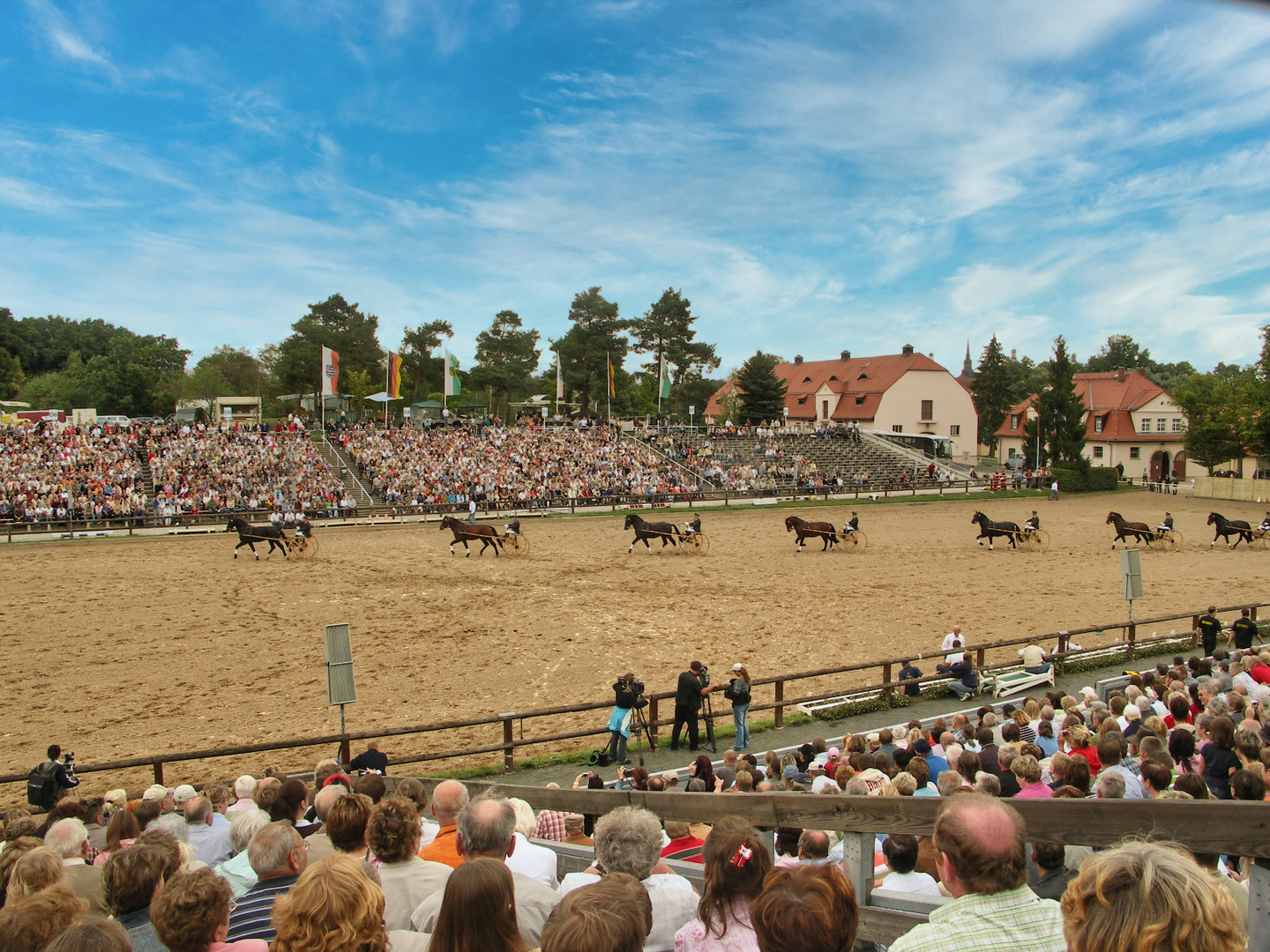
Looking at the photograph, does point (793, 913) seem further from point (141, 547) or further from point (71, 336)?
point (71, 336)

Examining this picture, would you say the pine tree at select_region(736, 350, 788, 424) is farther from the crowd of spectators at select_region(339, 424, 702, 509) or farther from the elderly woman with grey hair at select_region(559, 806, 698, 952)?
the elderly woman with grey hair at select_region(559, 806, 698, 952)

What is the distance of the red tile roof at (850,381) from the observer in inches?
2264

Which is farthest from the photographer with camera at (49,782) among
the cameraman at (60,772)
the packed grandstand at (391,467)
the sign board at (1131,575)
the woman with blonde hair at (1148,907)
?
the packed grandstand at (391,467)

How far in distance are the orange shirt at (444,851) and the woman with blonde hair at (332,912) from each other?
126 cm

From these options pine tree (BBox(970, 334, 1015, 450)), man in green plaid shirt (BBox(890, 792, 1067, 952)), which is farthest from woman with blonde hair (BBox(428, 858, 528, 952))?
pine tree (BBox(970, 334, 1015, 450))

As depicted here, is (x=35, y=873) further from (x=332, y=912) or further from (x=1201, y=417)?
(x=1201, y=417)

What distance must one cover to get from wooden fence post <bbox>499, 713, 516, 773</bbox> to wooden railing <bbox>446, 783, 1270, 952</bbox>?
16.4ft

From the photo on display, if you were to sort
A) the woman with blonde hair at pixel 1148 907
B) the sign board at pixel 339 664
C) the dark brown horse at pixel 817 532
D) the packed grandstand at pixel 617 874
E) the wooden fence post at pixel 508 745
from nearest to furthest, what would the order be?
the woman with blonde hair at pixel 1148 907 → the packed grandstand at pixel 617 874 → the wooden fence post at pixel 508 745 → the sign board at pixel 339 664 → the dark brown horse at pixel 817 532

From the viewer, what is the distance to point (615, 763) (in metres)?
8.73

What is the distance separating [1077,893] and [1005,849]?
433mm

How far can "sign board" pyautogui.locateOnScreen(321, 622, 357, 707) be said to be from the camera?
344 inches

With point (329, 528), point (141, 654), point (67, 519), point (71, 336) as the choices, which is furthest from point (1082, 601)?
A: point (71, 336)

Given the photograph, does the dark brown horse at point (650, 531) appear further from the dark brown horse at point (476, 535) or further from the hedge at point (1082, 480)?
the hedge at point (1082, 480)

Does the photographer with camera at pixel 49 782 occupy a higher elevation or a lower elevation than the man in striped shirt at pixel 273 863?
lower
